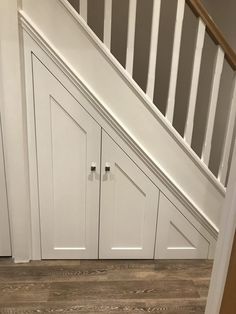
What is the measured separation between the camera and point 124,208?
6.96 ft

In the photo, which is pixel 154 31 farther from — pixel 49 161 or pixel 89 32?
pixel 49 161

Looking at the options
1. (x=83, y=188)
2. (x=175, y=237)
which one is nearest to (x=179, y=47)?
(x=83, y=188)

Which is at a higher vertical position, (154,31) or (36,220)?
(154,31)

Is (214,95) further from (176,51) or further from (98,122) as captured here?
(98,122)

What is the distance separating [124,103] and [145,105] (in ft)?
0.42

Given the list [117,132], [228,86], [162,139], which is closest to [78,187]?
[117,132]

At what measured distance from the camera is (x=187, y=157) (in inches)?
80.3

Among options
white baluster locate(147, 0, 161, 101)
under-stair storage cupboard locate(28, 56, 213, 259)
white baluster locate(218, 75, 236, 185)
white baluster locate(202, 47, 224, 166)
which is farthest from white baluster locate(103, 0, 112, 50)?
white baluster locate(218, 75, 236, 185)

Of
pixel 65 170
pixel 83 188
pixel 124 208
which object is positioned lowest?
pixel 124 208

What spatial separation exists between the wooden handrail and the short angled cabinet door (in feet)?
2.79

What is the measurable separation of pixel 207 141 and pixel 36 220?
1.24m

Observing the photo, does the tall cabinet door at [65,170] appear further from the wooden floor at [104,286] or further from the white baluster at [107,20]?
the white baluster at [107,20]

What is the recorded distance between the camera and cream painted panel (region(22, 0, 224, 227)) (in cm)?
174

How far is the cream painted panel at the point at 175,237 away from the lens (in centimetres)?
214
